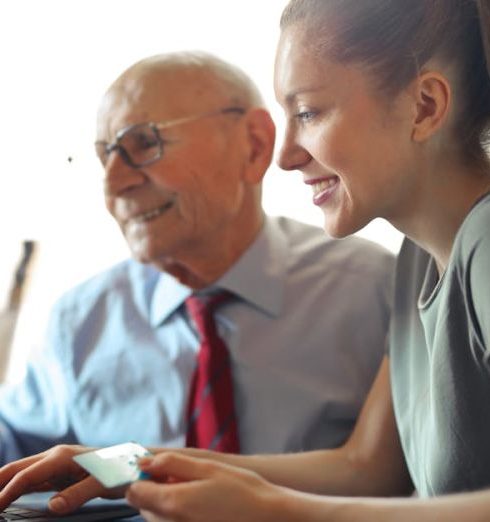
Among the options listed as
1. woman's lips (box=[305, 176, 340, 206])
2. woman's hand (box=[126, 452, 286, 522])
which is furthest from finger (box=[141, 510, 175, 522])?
woman's lips (box=[305, 176, 340, 206])

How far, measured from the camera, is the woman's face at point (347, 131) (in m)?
0.79

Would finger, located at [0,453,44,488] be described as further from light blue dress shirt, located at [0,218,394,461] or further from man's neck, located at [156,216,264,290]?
man's neck, located at [156,216,264,290]

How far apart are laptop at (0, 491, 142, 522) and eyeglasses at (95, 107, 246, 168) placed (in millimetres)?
547

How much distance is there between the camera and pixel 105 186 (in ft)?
4.18

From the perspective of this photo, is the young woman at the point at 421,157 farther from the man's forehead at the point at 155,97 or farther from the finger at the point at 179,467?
the man's forehead at the point at 155,97

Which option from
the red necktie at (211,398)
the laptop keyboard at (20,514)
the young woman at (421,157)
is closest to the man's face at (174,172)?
the red necktie at (211,398)

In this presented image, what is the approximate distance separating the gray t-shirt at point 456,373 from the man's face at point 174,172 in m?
0.47

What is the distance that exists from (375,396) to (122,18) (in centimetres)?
Answer: 91

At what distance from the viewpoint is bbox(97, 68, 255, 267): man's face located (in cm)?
124

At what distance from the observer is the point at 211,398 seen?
3.85ft

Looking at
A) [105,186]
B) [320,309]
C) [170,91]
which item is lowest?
[320,309]

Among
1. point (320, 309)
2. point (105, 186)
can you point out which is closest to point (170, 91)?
point (105, 186)

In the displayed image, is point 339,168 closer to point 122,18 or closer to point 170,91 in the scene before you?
point 170,91

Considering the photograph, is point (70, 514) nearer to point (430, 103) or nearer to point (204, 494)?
point (204, 494)
